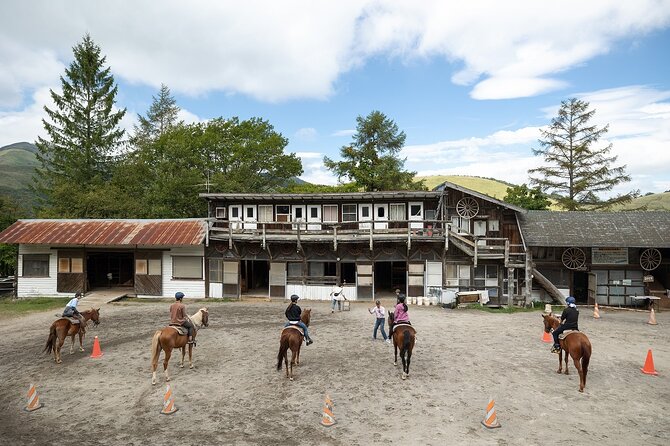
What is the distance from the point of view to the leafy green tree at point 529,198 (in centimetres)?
3925

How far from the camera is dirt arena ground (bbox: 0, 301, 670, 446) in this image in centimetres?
885

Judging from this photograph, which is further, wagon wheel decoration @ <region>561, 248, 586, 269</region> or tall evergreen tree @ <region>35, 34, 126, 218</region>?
tall evergreen tree @ <region>35, 34, 126, 218</region>

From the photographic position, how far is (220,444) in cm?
840

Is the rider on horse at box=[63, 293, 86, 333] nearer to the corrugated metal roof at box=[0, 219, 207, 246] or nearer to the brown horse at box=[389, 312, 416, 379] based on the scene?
the brown horse at box=[389, 312, 416, 379]

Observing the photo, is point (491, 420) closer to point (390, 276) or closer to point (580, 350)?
point (580, 350)

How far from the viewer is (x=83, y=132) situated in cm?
4244

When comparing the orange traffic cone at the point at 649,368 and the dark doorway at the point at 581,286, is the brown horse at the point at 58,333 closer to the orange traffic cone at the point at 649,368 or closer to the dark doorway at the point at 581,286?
the orange traffic cone at the point at 649,368

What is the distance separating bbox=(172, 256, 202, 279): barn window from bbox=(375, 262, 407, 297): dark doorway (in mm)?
13314

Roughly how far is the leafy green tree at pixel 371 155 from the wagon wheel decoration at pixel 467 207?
18.4 metres

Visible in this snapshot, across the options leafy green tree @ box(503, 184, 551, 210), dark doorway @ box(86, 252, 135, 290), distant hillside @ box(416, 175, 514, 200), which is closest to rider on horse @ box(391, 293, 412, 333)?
dark doorway @ box(86, 252, 135, 290)

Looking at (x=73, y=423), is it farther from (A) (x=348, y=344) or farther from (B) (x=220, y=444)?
(A) (x=348, y=344)

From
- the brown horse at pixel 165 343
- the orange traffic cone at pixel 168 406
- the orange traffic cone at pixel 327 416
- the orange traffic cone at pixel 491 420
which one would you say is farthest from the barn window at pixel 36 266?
the orange traffic cone at pixel 491 420

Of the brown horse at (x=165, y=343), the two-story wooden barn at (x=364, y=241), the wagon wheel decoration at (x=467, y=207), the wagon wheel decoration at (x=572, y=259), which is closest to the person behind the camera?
the brown horse at (x=165, y=343)

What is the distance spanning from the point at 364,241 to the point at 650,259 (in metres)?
19.5
